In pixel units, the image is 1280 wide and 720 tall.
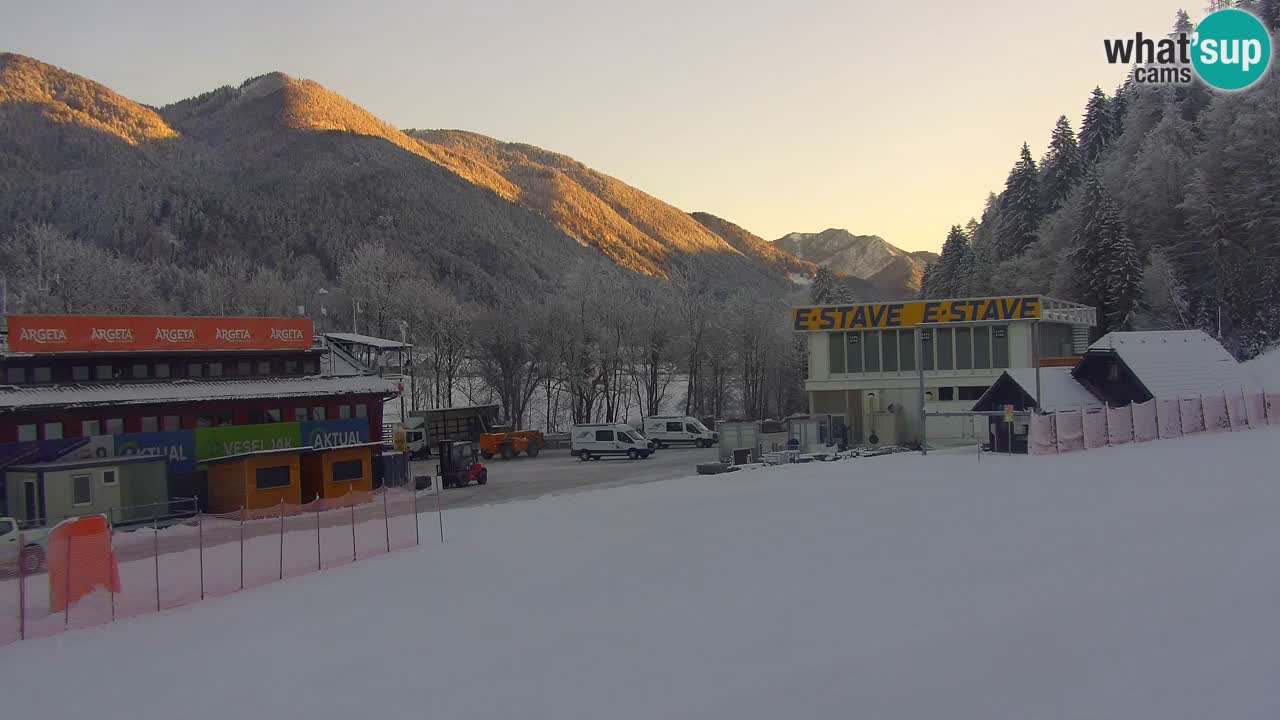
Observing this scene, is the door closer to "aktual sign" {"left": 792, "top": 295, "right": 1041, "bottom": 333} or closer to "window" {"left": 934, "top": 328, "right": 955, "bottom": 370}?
"aktual sign" {"left": 792, "top": 295, "right": 1041, "bottom": 333}

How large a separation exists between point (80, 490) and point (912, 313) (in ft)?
134

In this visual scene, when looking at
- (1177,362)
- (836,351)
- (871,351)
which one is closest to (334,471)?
(836,351)

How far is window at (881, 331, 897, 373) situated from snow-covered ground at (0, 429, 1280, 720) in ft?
104

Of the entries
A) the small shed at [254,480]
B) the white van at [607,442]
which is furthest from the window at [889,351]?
the small shed at [254,480]

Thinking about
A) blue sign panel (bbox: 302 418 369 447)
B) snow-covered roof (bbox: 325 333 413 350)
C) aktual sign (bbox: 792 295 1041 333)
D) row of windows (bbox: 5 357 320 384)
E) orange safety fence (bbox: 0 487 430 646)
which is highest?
aktual sign (bbox: 792 295 1041 333)

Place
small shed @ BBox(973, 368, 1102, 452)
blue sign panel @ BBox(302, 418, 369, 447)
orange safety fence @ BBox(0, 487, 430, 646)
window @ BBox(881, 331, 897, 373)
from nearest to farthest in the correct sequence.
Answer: orange safety fence @ BBox(0, 487, 430, 646) → blue sign panel @ BBox(302, 418, 369, 447) → small shed @ BBox(973, 368, 1102, 452) → window @ BBox(881, 331, 897, 373)

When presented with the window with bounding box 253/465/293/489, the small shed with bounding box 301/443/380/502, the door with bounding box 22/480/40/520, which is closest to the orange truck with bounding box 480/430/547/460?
the small shed with bounding box 301/443/380/502

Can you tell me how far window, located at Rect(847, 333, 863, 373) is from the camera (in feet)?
177

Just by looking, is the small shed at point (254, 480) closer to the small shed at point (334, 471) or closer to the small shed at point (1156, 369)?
the small shed at point (334, 471)

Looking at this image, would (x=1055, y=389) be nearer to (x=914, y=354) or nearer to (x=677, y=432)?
(x=914, y=354)

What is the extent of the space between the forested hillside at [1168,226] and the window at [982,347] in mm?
23273

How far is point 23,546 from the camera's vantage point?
14.4 metres

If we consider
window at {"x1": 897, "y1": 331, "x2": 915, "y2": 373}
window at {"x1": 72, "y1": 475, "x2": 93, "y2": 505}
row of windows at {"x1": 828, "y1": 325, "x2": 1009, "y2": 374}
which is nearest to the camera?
window at {"x1": 72, "y1": 475, "x2": 93, "y2": 505}

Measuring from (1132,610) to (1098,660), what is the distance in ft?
7.10
